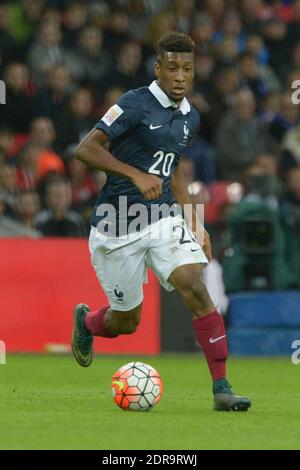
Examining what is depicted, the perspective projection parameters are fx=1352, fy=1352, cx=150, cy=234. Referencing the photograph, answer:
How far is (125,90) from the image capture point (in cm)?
1630

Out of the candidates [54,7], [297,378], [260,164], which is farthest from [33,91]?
[297,378]

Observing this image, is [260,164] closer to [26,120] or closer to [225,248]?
[225,248]

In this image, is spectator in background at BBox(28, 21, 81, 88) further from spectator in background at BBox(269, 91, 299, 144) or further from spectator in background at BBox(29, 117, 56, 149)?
spectator in background at BBox(269, 91, 299, 144)

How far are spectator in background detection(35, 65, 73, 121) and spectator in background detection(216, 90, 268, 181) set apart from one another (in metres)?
1.95

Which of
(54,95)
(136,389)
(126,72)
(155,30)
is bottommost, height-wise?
(136,389)

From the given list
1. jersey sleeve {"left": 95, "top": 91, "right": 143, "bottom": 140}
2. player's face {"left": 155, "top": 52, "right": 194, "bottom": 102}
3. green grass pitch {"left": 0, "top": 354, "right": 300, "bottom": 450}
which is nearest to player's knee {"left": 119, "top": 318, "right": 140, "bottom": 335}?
green grass pitch {"left": 0, "top": 354, "right": 300, "bottom": 450}

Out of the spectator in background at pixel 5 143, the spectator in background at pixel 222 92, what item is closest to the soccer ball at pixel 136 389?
the spectator in background at pixel 5 143

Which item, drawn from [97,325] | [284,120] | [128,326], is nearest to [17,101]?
[284,120]

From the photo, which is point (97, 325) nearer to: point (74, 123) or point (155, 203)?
point (155, 203)

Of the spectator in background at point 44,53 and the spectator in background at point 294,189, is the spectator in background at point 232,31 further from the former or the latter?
the spectator in background at point 294,189

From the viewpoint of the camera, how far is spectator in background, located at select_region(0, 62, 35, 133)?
15359mm

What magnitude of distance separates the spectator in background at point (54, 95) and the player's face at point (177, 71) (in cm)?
713

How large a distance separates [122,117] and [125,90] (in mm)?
7987

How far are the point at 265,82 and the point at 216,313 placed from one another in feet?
33.1
